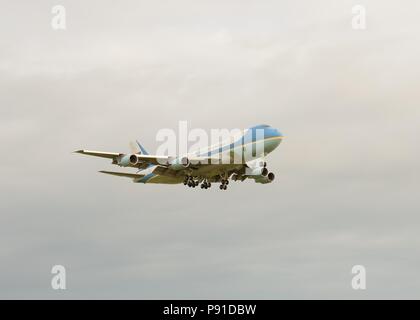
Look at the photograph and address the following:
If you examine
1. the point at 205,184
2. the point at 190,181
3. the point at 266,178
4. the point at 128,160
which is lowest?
the point at 205,184

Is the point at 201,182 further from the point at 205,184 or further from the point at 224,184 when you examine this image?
the point at 224,184

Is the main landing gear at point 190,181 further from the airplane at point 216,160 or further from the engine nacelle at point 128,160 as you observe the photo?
the engine nacelle at point 128,160

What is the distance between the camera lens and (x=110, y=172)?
101m

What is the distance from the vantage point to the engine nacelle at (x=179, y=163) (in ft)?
297

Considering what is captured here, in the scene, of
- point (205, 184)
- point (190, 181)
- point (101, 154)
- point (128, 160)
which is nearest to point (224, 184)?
point (205, 184)

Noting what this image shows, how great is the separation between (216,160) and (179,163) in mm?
4569

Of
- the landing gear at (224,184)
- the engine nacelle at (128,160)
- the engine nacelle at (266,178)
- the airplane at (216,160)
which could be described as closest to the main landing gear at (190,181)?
the airplane at (216,160)

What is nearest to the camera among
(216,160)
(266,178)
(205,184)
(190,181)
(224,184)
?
(216,160)

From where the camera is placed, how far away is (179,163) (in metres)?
90.9

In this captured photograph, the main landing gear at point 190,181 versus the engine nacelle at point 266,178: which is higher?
the engine nacelle at point 266,178
